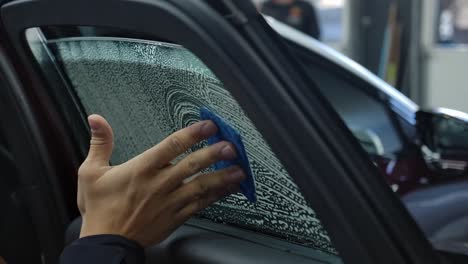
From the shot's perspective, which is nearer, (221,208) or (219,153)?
(219,153)

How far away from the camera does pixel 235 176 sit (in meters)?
0.88

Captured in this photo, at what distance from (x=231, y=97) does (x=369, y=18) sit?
473 cm

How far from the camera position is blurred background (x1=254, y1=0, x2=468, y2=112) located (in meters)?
4.89

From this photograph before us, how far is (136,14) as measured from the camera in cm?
82

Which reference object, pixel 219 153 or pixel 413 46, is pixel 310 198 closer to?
pixel 219 153

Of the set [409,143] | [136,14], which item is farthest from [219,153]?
[409,143]

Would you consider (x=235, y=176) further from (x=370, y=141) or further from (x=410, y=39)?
(x=410, y=39)

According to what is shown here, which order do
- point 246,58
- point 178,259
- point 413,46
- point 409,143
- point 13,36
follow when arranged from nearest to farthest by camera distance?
1. point 246,58
2. point 178,259
3. point 13,36
4. point 409,143
5. point 413,46

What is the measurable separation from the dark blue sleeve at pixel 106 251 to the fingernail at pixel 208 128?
197 mm

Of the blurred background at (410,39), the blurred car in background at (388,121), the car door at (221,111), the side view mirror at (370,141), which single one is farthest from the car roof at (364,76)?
the blurred background at (410,39)

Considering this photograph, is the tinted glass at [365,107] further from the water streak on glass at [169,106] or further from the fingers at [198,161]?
the fingers at [198,161]

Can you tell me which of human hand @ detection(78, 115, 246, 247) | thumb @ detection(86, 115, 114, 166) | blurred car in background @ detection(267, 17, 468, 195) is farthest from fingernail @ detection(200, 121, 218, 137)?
blurred car in background @ detection(267, 17, 468, 195)

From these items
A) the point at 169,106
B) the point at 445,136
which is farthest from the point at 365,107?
the point at 169,106

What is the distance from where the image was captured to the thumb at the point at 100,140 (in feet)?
2.99
